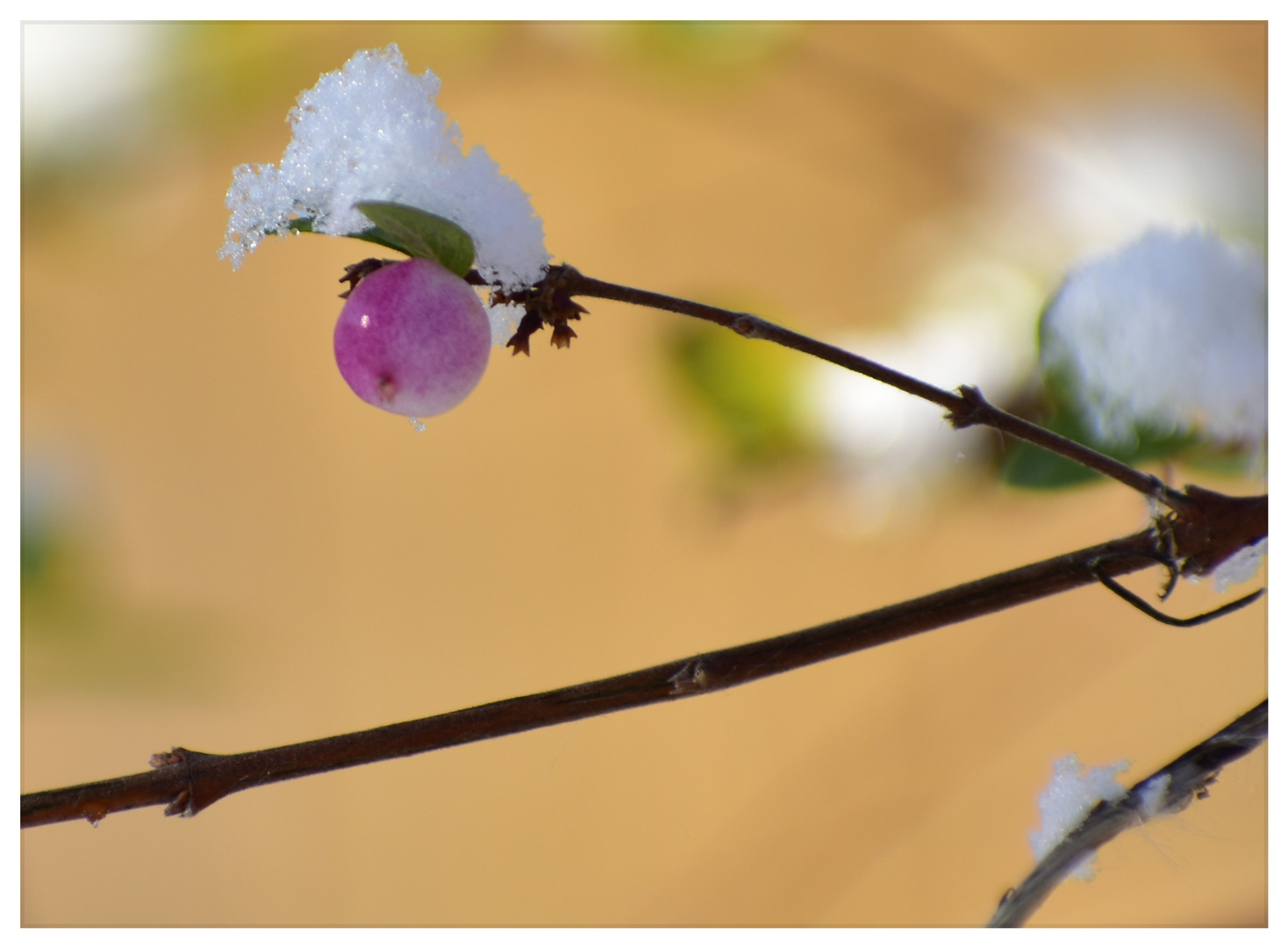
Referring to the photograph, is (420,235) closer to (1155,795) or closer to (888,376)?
(888,376)

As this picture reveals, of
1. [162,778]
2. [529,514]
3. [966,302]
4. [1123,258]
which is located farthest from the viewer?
[529,514]

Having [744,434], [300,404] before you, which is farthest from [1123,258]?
[300,404]

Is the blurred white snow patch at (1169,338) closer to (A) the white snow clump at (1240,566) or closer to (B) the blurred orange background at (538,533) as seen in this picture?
(A) the white snow clump at (1240,566)

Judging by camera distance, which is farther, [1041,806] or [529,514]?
[529,514]

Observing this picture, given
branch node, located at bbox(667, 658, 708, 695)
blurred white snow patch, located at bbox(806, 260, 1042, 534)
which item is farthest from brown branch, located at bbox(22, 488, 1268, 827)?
blurred white snow patch, located at bbox(806, 260, 1042, 534)

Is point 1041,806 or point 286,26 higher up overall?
point 286,26

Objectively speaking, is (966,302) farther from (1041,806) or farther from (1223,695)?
(1041,806)

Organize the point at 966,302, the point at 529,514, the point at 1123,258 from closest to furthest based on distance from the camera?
the point at 1123,258, the point at 966,302, the point at 529,514
